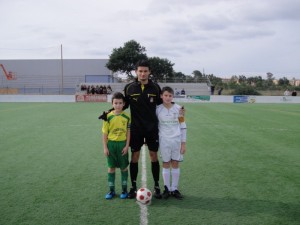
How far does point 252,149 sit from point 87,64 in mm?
46650

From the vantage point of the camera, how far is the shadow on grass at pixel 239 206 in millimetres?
4332

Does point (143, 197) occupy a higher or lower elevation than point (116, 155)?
lower

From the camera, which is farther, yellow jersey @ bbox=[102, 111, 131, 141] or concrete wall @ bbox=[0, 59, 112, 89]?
concrete wall @ bbox=[0, 59, 112, 89]

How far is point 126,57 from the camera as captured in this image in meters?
59.4

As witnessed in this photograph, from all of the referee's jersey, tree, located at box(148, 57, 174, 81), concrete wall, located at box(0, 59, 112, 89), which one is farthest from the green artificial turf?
tree, located at box(148, 57, 174, 81)

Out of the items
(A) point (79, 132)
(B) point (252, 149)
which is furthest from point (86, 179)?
(A) point (79, 132)

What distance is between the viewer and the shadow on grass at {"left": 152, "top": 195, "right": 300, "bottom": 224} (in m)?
4.33

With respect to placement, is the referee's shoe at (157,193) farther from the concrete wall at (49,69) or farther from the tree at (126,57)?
the tree at (126,57)

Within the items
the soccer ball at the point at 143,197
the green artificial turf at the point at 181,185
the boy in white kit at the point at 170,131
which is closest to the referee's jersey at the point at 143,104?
the boy in white kit at the point at 170,131

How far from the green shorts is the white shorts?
0.57 meters

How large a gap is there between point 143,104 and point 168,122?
0.47 metres

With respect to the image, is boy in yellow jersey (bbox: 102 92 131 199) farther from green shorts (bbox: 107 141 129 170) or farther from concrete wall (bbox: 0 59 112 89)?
concrete wall (bbox: 0 59 112 89)

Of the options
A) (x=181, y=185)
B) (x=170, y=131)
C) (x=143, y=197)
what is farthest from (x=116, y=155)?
(x=181, y=185)

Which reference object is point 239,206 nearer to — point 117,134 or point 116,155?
point 116,155
